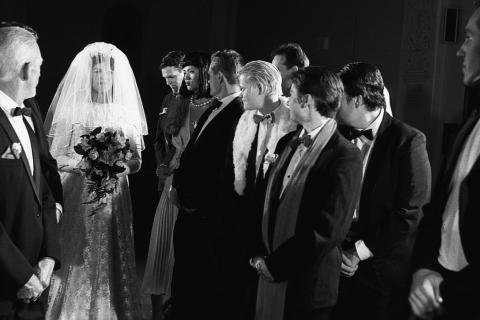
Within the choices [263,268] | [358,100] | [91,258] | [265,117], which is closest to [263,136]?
[265,117]

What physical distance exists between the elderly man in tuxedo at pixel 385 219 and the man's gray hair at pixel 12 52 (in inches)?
66.4

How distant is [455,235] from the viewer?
2680 mm

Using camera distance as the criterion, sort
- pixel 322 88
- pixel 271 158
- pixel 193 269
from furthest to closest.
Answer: pixel 193 269
pixel 271 158
pixel 322 88

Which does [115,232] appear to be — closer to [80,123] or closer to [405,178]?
[80,123]

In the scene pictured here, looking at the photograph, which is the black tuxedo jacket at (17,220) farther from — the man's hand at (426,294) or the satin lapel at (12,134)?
the man's hand at (426,294)

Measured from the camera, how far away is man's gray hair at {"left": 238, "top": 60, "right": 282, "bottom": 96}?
455 cm

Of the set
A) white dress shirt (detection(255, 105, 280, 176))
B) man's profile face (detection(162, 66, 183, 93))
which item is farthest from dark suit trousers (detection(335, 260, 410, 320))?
man's profile face (detection(162, 66, 183, 93))

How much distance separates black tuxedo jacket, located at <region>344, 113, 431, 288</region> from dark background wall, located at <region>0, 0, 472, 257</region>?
4.35m

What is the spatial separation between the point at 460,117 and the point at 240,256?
13.3 feet

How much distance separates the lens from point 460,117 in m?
8.00

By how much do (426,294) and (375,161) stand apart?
4.46 ft

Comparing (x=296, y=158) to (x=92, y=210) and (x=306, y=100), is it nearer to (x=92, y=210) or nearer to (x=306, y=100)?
(x=306, y=100)

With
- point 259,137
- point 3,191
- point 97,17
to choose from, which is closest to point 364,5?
point 97,17

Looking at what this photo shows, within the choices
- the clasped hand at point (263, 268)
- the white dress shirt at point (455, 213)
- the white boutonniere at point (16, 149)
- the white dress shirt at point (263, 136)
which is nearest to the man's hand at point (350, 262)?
the clasped hand at point (263, 268)
